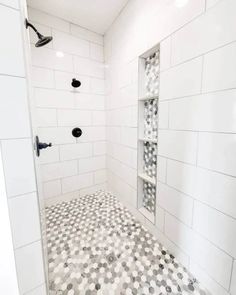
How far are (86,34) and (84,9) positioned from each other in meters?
0.28

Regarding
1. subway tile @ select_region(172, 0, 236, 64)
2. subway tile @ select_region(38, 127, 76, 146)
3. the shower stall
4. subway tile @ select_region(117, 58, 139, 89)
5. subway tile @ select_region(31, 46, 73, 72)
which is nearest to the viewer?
the shower stall

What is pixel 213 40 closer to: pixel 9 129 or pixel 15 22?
pixel 15 22

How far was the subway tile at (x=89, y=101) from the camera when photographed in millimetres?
1737

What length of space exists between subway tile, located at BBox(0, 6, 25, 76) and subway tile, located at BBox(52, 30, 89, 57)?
1.30m

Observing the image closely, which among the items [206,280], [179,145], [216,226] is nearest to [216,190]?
[216,226]

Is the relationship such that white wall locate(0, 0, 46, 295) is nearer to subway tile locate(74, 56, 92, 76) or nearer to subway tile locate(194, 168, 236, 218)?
subway tile locate(194, 168, 236, 218)

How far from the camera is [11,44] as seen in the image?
1.45 ft

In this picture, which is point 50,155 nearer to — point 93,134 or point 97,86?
point 93,134

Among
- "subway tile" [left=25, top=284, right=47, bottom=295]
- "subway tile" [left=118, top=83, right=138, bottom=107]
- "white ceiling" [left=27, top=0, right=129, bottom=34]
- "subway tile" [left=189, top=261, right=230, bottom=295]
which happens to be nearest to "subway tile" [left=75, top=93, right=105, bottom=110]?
"subway tile" [left=118, top=83, right=138, bottom=107]

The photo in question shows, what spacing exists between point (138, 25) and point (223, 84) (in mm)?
916

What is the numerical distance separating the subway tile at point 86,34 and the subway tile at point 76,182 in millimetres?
1579

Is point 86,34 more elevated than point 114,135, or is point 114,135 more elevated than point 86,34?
point 86,34

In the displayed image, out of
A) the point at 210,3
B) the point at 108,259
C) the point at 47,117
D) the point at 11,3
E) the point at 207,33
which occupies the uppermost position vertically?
the point at 210,3

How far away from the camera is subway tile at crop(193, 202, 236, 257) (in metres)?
0.73
